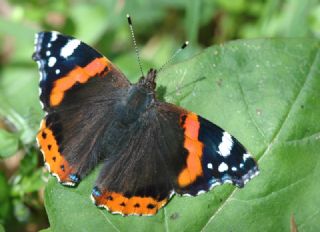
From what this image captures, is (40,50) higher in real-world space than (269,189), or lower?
higher

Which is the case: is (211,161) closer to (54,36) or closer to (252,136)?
(252,136)

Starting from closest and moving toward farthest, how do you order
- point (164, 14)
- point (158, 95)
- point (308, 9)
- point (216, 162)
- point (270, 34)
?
point (216, 162) → point (158, 95) → point (308, 9) → point (270, 34) → point (164, 14)

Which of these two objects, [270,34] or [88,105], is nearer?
[88,105]

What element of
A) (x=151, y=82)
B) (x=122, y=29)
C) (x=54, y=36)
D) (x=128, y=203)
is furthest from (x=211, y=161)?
(x=122, y=29)

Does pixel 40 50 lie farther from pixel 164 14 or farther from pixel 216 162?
pixel 164 14

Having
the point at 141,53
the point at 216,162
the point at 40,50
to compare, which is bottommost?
the point at 141,53

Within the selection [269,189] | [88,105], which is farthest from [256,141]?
[88,105]
